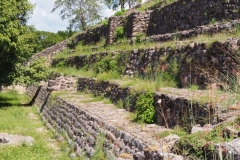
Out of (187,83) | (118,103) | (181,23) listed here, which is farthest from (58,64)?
(187,83)

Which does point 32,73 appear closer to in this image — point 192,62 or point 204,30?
point 204,30

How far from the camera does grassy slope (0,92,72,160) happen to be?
877cm

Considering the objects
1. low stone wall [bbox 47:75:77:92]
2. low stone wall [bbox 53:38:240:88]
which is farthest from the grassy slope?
low stone wall [bbox 53:38:240:88]

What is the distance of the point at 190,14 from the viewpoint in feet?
45.7

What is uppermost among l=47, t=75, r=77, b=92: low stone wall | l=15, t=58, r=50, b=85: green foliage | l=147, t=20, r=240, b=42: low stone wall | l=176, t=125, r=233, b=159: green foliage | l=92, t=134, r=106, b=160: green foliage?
l=147, t=20, r=240, b=42: low stone wall

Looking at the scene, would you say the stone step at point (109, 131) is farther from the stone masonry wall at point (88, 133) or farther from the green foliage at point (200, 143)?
the green foliage at point (200, 143)

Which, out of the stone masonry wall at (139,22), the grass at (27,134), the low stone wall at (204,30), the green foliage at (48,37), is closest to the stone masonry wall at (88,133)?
the grass at (27,134)

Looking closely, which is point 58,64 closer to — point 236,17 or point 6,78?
point 6,78

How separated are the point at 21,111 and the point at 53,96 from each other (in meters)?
2.19

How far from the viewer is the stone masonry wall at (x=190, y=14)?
11.8 m

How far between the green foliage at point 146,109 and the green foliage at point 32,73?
12.2m

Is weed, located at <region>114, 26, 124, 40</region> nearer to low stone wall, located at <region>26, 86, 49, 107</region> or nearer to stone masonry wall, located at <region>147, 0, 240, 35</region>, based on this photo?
stone masonry wall, located at <region>147, 0, 240, 35</region>

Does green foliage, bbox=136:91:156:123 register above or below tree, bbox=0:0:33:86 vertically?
below

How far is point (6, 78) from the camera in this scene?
17.9 m
